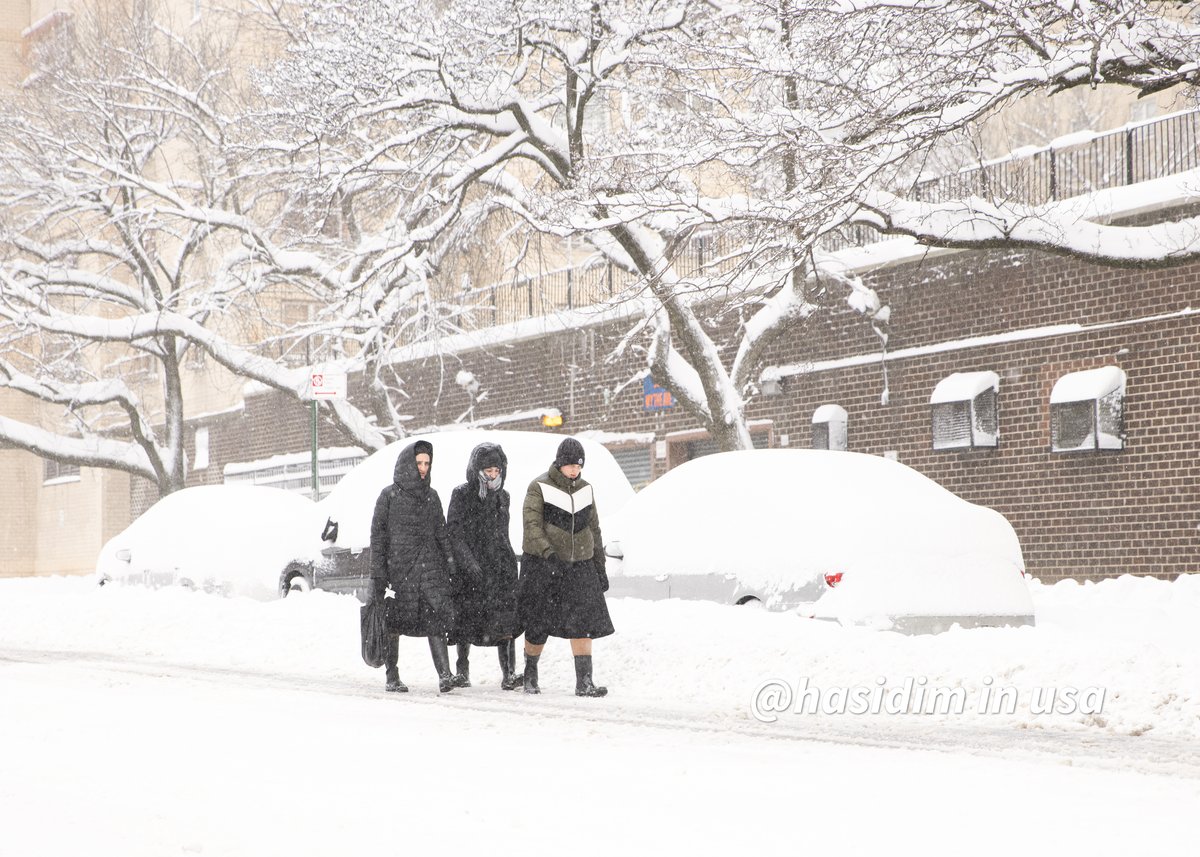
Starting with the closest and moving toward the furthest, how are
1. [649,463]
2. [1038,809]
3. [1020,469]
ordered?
[1038,809]
[1020,469]
[649,463]

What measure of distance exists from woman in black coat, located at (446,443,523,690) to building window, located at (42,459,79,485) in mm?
37067

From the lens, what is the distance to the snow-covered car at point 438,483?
14.9m

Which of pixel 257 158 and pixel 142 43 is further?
pixel 142 43

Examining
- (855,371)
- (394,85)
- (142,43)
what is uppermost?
(142,43)

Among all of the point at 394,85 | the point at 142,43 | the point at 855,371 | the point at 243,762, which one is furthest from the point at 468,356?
the point at 243,762

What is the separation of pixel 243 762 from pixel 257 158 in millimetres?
16125

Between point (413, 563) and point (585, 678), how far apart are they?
1475 mm

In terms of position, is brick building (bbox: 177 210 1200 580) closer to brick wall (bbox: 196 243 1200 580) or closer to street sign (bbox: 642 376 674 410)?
brick wall (bbox: 196 243 1200 580)

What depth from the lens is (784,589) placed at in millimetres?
11117

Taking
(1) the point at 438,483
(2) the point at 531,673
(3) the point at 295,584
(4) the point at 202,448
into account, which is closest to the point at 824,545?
(2) the point at 531,673

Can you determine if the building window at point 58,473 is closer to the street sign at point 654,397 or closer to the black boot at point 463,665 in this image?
the street sign at point 654,397

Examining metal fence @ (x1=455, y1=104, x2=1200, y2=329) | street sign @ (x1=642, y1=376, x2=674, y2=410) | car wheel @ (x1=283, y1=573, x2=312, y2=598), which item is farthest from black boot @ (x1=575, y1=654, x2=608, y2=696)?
street sign @ (x1=642, y1=376, x2=674, y2=410)

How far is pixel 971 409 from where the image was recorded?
19281mm

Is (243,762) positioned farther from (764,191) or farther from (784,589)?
(764,191)
